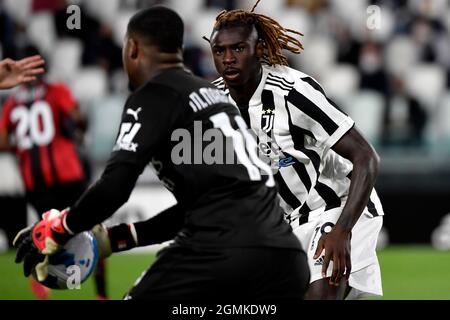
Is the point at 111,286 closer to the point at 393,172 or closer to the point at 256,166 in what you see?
the point at 393,172

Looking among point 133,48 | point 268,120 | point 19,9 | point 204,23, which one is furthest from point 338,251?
point 19,9

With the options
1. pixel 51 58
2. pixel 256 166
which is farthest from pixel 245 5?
pixel 256 166

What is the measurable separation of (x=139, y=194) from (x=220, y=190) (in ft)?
28.5

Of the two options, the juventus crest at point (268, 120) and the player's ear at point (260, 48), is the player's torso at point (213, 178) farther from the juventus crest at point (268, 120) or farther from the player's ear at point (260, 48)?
the player's ear at point (260, 48)

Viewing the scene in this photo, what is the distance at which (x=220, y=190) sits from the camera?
12.0ft

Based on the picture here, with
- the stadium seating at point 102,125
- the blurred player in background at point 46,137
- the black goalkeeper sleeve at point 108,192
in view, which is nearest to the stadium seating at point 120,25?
the stadium seating at point 102,125

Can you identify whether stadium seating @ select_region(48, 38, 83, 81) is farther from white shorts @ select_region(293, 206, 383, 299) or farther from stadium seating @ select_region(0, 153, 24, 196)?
white shorts @ select_region(293, 206, 383, 299)

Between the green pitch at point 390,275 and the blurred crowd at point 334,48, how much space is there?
2083mm

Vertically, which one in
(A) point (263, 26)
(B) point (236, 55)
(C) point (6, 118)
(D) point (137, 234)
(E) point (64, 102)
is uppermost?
(A) point (263, 26)

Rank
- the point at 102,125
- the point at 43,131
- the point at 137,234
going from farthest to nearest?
the point at 102,125, the point at 43,131, the point at 137,234

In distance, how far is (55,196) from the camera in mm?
9172

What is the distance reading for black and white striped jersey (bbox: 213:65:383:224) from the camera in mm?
4758

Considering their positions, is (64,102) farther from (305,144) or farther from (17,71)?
(305,144)

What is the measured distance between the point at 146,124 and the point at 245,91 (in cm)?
156
